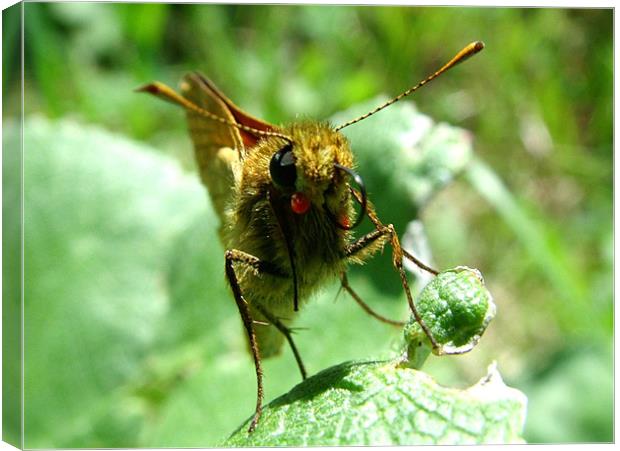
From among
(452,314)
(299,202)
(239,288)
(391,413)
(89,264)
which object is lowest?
(391,413)

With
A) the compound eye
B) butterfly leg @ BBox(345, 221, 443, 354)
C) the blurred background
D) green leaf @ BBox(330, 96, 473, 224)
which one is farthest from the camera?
the blurred background

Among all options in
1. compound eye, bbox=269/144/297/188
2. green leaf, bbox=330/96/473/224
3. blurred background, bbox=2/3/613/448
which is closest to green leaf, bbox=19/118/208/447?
blurred background, bbox=2/3/613/448

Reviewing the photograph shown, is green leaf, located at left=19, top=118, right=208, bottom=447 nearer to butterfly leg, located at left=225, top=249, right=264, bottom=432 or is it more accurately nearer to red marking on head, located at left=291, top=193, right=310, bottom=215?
butterfly leg, located at left=225, top=249, right=264, bottom=432

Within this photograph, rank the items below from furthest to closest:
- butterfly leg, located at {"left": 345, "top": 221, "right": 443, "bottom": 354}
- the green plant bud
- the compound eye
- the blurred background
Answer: the blurred background < butterfly leg, located at {"left": 345, "top": 221, "right": 443, "bottom": 354} < the compound eye < the green plant bud

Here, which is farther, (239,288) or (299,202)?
(239,288)

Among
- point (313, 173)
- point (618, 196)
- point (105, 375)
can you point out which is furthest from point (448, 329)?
point (618, 196)

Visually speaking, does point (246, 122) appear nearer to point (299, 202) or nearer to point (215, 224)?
point (299, 202)

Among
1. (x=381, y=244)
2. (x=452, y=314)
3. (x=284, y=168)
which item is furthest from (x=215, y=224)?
(x=452, y=314)
